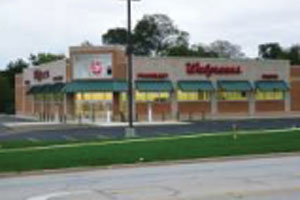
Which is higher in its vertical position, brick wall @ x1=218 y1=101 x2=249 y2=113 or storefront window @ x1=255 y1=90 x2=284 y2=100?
storefront window @ x1=255 y1=90 x2=284 y2=100

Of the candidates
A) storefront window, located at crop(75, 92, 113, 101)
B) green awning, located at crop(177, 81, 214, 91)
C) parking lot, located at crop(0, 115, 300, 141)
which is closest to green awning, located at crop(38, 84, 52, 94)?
storefront window, located at crop(75, 92, 113, 101)

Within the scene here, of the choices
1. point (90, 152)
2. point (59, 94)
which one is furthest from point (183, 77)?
point (90, 152)

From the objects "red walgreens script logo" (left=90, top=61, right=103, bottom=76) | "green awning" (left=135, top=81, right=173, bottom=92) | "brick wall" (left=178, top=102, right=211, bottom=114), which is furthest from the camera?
"brick wall" (left=178, top=102, right=211, bottom=114)

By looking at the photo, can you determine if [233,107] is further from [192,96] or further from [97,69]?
[97,69]

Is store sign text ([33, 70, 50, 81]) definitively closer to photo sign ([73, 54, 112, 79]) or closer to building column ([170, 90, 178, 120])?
photo sign ([73, 54, 112, 79])

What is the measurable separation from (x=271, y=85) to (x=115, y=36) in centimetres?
7302

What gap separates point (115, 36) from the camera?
135625 mm

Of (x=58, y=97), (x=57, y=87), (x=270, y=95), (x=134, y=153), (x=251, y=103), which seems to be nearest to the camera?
(x=134, y=153)

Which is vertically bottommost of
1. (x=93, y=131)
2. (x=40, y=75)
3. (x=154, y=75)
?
(x=93, y=131)

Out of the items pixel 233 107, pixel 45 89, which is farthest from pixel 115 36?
pixel 233 107

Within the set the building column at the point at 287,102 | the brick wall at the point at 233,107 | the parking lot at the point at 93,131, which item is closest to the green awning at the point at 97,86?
the parking lot at the point at 93,131

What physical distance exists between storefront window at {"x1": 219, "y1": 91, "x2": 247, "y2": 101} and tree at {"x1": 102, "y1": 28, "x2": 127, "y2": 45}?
68.5m

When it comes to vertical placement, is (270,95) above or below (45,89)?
below

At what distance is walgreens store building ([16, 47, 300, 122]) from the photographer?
5853cm
